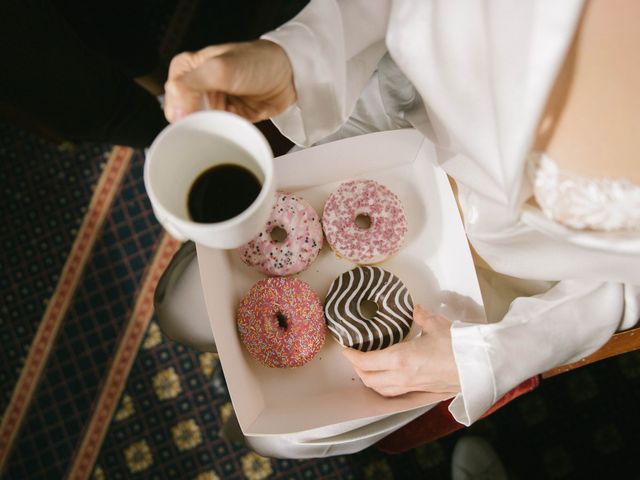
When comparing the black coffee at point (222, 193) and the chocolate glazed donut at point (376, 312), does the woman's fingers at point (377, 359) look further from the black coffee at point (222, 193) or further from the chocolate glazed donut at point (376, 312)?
the black coffee at point (222, 193)

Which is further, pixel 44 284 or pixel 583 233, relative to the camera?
pixel 44 284

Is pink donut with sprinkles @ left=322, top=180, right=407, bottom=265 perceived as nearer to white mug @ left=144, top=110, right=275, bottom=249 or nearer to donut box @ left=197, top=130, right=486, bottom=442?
donut box @ left=197, top=130, right=486, bottom=442

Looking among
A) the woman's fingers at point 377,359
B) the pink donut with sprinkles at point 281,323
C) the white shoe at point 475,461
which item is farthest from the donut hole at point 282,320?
the white shoe at point 475,461

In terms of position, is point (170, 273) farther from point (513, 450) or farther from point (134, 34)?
point (513, 450)

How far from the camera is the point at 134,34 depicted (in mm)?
1385

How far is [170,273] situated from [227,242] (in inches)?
21.0

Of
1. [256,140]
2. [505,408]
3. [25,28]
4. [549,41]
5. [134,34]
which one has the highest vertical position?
[549,41]

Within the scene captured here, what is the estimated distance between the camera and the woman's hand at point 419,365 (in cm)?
78

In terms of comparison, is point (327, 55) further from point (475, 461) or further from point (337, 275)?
point (475, 461)

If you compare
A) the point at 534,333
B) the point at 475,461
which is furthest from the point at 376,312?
the point at 475,461

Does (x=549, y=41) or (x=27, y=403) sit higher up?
(x=549, y=41)

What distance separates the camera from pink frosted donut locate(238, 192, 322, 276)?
92 cm

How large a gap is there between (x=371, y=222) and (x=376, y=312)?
164mm

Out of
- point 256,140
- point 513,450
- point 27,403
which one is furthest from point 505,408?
point 27,403
